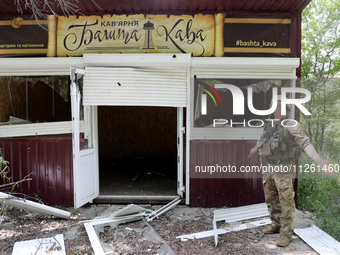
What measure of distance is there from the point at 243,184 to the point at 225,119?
1.24m

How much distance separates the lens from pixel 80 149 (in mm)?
4551

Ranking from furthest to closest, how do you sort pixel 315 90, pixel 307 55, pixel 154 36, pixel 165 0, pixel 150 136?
pixel 307 55 → pixel 150 136 → pixel 315 90 → pixel 154 36 → pixel 165 0

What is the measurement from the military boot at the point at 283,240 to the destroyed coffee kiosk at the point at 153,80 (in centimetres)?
132

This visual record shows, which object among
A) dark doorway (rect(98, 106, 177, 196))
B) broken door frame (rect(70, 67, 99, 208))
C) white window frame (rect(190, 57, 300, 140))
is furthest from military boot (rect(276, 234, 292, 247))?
dark doorway (rect(98, 106, 177, 196))

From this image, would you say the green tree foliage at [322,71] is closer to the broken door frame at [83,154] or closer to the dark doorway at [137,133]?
the dark doorway at [137,133]

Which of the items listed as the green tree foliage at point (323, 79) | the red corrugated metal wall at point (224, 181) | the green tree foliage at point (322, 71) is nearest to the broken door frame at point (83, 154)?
the red corrugated metal wall at point (224, 181)

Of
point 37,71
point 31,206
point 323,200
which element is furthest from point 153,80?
point 323,200

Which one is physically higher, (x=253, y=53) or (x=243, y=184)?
(x=253, y=53)

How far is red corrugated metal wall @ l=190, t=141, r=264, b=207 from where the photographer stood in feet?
15.9

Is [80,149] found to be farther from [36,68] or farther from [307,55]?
[307,55]

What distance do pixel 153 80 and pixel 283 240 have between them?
3.18m

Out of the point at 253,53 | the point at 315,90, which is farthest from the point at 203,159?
Answer: the point at 315,90

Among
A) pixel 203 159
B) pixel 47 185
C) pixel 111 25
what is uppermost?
pixel 111 25

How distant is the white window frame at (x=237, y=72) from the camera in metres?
4.59
